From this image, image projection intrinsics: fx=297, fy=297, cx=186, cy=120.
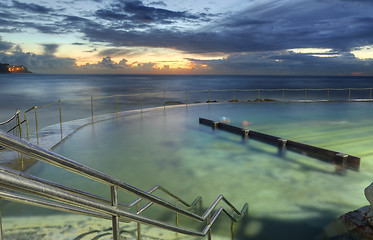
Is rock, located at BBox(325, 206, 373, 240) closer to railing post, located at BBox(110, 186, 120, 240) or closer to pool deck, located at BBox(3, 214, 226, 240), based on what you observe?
pool deck, located at BBox(3, 214, 226, 240)

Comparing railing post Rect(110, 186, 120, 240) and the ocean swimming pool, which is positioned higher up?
railing post Rect(110, 186, 120, 240)

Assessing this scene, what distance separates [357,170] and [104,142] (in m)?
7.55

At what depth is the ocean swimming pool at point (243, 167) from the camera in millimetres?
5312

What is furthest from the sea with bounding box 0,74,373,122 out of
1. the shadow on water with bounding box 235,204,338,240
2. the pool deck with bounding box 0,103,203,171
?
the shadow on water with bounding box 235,204,338,240

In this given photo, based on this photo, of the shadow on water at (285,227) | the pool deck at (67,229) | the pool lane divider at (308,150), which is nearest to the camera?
the pool deck at (67,229)

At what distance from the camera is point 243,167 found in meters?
7.64

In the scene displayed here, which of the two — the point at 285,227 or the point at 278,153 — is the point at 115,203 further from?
the point at 278,153

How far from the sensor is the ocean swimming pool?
531cm

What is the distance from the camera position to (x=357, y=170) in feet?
24.3

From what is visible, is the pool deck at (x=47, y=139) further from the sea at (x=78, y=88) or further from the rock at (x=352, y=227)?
the sea at (x=78, y=88)

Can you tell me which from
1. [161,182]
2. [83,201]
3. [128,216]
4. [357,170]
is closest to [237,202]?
[161,182]

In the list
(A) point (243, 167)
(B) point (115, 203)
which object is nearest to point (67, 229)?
(B) point (115, 203)

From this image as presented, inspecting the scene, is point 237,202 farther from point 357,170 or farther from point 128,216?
point 128,216

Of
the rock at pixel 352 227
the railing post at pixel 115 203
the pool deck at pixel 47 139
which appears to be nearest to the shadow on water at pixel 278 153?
the rock at pixel 352 227
